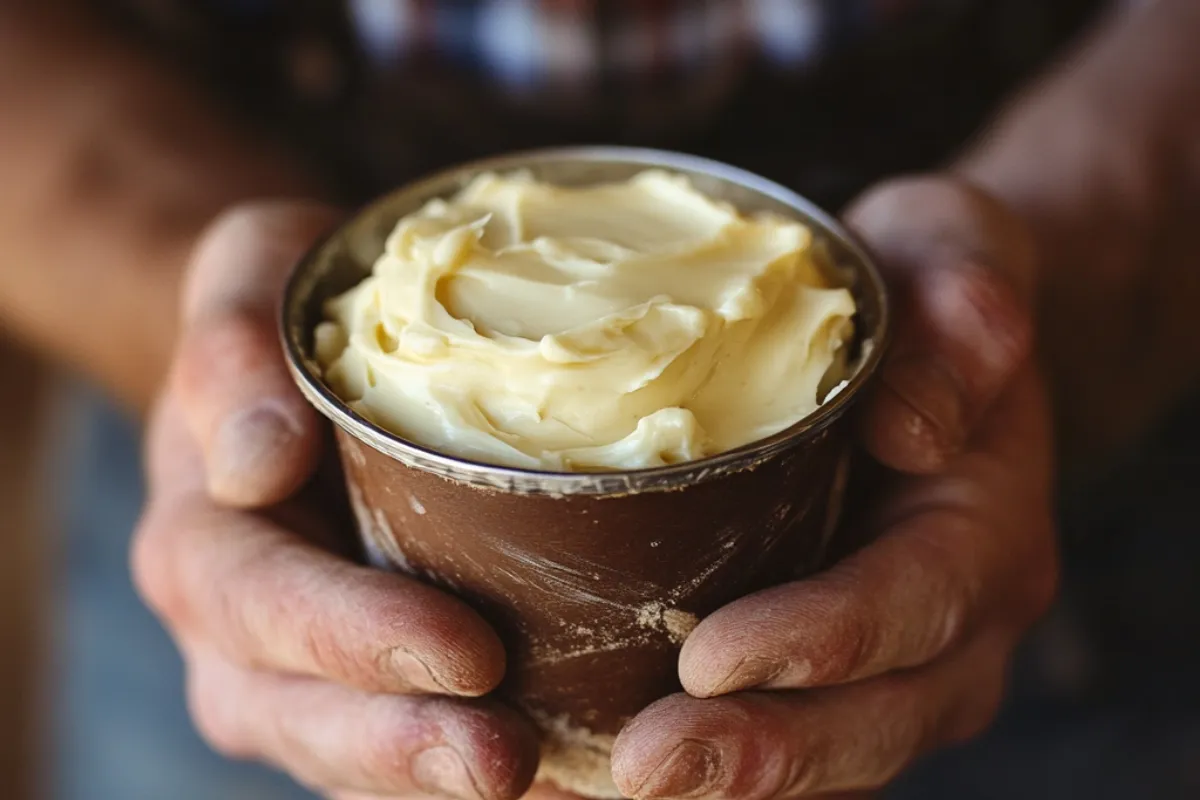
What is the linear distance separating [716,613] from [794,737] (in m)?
0.11

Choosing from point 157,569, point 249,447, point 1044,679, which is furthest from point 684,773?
point 1044,679

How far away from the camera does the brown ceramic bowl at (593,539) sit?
73cm

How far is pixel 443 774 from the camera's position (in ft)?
2.69

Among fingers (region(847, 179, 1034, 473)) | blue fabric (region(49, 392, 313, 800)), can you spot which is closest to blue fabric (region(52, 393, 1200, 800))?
blue fabric (region(49, 392, 313, 800))

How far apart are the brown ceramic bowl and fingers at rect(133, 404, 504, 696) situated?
0.12 feet

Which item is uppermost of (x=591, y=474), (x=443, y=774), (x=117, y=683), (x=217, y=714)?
(x=591, y=474)

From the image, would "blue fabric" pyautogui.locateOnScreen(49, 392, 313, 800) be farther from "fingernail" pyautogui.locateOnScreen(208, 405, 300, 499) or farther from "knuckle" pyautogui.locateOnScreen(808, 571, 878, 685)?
"knuckle" pyautogui.locateOnScreen(808, 571, 878, 685)

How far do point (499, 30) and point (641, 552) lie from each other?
1.01m

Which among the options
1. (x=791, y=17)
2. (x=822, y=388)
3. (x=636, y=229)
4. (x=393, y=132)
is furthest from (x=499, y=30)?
(x=822, y=388)

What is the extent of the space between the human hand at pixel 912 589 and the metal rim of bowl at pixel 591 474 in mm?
86

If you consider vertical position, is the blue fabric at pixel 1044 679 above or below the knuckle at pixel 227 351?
below

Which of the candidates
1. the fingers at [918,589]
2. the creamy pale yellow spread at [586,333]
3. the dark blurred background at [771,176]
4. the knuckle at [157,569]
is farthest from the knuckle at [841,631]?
the dark blurred background at [771,176]

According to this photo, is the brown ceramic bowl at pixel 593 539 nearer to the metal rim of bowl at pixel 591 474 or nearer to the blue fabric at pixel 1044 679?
the metal rim of bowl at pixel 591 474

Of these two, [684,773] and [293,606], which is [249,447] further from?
[684,773]
